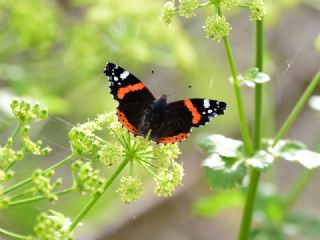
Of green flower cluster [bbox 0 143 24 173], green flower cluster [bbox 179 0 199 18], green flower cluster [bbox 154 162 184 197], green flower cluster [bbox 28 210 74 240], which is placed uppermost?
green flower cluster [bbox 179 0 199 18]

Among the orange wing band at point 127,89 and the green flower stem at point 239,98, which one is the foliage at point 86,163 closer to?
the orange wing band at point 127,89

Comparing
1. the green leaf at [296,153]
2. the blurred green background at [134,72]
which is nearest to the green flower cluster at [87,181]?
the blurred green background at [134,72]

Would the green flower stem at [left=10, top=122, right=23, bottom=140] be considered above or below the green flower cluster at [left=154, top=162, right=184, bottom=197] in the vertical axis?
above

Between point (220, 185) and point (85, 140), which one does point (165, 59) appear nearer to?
point (220, 185)

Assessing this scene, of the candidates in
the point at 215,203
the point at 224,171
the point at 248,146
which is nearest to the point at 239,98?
the point at 248,146

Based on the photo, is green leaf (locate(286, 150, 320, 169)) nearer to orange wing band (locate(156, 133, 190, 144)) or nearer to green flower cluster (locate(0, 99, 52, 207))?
orange wing band (locate(156, 133, 190, 144))

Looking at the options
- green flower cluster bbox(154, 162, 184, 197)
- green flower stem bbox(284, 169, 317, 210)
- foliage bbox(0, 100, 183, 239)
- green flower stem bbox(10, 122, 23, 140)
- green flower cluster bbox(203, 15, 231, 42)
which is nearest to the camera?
foliage bbox(0, 100, 183, 239)

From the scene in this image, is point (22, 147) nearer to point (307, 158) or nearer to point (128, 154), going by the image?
point (128, 154)

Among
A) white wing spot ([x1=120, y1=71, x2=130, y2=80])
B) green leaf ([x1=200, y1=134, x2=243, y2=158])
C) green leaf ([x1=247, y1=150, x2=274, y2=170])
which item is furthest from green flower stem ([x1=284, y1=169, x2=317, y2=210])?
white wing spot ([x1=120, y1=71, x2=130, y2=80])
